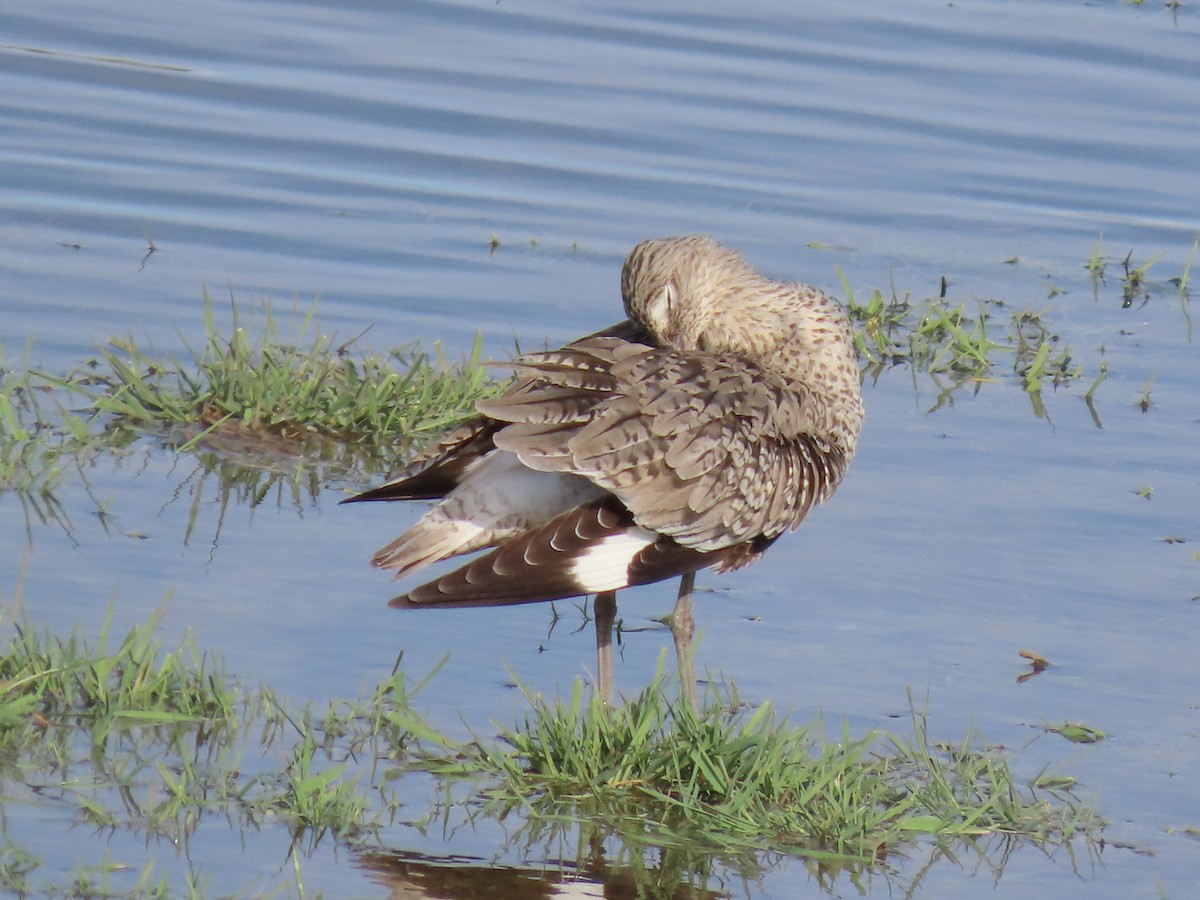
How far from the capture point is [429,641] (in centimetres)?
521

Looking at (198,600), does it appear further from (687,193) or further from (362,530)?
(687,193)

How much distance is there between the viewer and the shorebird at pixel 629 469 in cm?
467

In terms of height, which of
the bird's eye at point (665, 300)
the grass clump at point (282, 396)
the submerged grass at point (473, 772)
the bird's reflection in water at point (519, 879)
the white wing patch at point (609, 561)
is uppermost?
the bird's eye at point (665, 300)

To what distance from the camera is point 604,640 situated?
4.98 m

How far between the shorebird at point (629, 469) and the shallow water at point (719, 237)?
0.38 metres

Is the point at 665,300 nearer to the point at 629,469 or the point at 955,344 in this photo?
the point at 629,469

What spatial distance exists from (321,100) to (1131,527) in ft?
18.1

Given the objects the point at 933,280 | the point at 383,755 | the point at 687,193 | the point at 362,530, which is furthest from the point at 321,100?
the point at 383,755

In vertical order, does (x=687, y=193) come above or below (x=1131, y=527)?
above

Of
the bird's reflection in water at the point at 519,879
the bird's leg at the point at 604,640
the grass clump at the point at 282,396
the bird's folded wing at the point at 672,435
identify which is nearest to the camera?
the bird's reflection in water at the point at 519,879

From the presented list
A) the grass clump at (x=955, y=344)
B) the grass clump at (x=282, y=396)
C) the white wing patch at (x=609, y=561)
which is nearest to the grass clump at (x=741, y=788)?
the white wing patch at (x=609, y=561)

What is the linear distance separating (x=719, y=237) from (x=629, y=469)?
13.4ft

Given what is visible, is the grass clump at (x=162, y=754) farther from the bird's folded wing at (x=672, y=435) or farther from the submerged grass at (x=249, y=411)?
the submerged grass at (x=249, y=411)

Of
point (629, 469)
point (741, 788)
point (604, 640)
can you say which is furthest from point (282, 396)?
point (741, 788)
